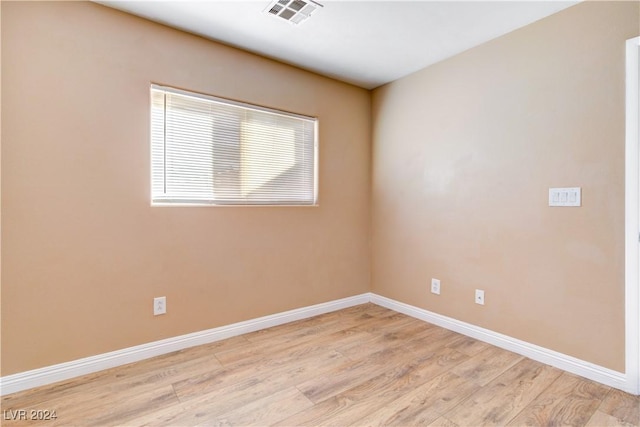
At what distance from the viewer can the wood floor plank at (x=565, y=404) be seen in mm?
1615

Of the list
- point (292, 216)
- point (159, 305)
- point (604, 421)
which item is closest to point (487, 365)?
point (604, 421)

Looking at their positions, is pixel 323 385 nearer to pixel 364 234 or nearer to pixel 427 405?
→ pixel 427 405

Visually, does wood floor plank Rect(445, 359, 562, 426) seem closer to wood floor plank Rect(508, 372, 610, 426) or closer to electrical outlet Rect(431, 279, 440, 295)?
wood floor plank Rect(508, 372, 610, 426)

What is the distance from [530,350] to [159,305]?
9.07 ft

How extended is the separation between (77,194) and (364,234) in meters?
2.64

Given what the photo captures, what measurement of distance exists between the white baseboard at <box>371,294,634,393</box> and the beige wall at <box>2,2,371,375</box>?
4.63ft

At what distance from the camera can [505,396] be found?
1.82 metres

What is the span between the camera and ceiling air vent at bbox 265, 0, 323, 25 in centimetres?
202

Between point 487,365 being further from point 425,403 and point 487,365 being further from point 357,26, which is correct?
point 357,26

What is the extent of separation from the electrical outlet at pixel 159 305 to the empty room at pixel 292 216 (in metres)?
0.02

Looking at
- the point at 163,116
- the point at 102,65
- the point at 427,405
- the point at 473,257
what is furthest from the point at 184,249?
the point at 473,257

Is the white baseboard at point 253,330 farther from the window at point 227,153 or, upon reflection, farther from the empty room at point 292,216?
the window at point 227,153

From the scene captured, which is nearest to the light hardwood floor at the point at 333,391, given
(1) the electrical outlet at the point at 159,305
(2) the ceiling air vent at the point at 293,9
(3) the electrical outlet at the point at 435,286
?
(1) the electrical outlet at the point at 159,305

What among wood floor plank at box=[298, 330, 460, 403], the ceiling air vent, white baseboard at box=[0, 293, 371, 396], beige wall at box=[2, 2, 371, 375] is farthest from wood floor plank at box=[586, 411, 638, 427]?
the ceiling air vent
